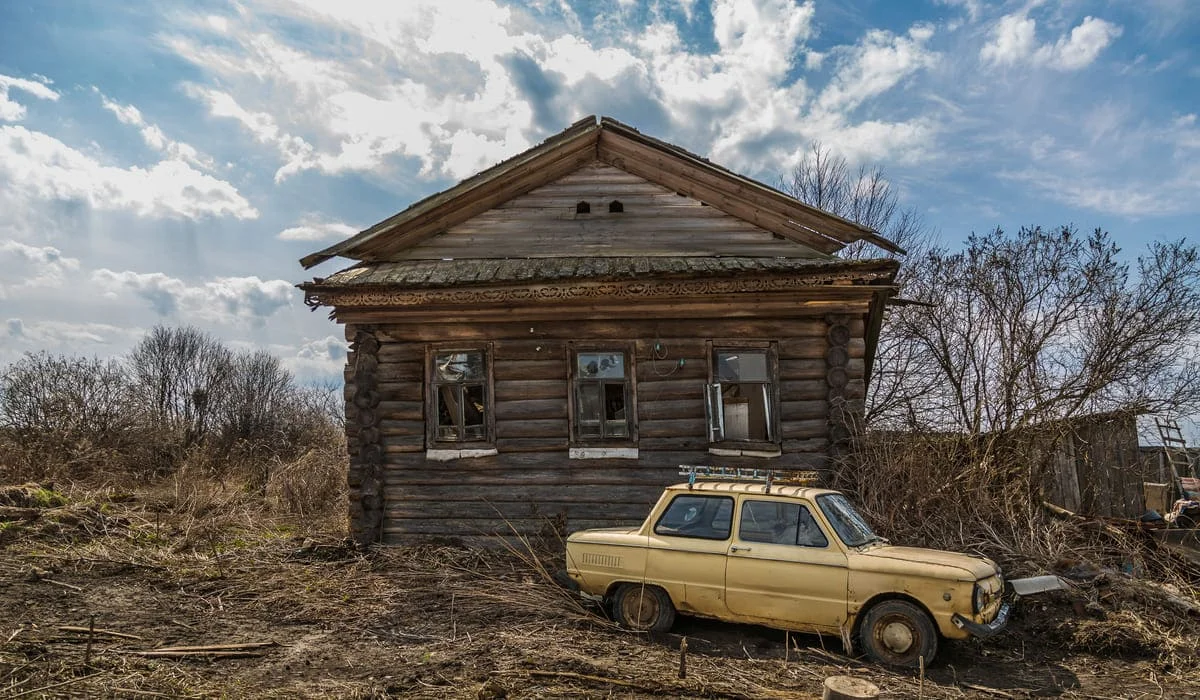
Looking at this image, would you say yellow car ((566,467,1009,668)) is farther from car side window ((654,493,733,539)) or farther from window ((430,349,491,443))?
window ((430,349,491,443))

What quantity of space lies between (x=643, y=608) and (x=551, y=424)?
4.05 metres

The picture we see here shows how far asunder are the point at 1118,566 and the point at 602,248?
26.8 feet

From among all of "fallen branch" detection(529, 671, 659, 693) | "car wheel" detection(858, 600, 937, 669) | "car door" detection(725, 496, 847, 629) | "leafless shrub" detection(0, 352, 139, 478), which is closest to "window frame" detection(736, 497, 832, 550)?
"car door" detection(725, 496, 847, 629)

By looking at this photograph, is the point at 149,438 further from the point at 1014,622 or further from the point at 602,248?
the point at 1014,622

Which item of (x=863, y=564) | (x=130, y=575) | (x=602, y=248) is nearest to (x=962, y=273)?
(x=602, y=248)

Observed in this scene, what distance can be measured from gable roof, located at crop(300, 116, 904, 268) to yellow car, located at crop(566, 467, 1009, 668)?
5.21m

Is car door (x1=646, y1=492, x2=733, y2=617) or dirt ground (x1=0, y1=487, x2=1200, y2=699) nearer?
dirt ground (x1=0, y1=487, x2=1200, y2=699)

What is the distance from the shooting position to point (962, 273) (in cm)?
1709

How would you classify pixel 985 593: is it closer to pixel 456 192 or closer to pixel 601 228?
pixel 601 228

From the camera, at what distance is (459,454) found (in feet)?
36.5

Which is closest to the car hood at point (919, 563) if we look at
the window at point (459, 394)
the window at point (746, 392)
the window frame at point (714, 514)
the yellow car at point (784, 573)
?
the yellow car at point (784, 573)

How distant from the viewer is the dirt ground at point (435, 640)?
584 centimetres

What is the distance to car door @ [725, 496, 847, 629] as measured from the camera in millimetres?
6727

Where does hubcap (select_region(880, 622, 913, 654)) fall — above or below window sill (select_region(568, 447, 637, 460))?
below
